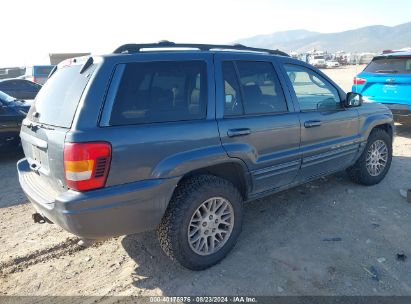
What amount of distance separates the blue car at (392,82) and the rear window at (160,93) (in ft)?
18.4

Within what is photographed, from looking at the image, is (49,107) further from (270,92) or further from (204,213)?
(270,92)

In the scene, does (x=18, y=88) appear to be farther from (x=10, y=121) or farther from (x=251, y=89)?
(x=251, y=89)

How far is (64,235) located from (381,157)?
14.1 feet

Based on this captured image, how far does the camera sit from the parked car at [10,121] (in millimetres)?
6289

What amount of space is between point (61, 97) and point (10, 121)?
13.7 feet

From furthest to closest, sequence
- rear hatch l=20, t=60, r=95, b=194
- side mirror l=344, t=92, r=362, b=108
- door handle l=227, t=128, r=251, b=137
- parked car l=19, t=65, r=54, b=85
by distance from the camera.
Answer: parked car l=19, t=65, r=54, b=85 → side mirror l=344, t=92, r=362, b=108 → door handle l=227, t=128, r=251, b=137 → rear hatch l=20, t=60, r=95, b=194

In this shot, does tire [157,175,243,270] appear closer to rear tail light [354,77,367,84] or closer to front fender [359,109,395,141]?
front fender [359,109,395,141]

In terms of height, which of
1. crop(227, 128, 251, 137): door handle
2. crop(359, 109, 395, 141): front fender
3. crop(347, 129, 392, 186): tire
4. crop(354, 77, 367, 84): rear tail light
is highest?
crop(354, 77, 367, 84): rear tail light

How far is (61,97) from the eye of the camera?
2865 millimetres

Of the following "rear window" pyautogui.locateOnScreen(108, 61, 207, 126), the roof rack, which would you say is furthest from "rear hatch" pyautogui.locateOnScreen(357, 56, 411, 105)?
"rear window" pyautogui.locateOnScreen(108, 61, 207, 126)

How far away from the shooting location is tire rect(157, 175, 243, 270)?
2.88m

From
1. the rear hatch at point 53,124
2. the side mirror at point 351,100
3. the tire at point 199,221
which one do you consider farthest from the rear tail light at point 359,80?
the rear hatch at point 53,124

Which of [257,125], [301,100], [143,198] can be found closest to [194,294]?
[143,198]


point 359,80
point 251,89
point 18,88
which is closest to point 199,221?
point 251,89
